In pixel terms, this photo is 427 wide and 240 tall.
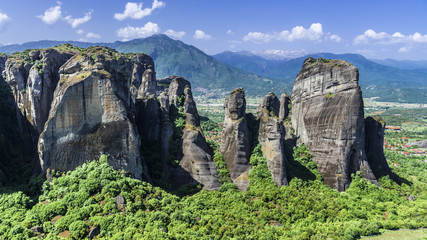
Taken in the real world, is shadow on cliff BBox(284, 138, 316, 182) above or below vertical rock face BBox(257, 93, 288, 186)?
below

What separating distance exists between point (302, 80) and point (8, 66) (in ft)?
163

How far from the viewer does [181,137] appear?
42.0 metres

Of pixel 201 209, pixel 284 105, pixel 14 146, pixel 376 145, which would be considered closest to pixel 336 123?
pixel 376 145

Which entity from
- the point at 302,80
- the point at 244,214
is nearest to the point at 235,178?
the point at 244,214

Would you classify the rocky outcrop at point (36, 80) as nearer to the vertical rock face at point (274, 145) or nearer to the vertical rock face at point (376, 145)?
the vertical rock face at point (274, 145)

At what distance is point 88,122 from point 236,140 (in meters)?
20.9

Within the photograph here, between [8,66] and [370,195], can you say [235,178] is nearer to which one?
[370,195]

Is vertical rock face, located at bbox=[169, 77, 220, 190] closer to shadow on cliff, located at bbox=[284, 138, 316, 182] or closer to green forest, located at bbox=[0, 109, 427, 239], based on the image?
green forest, located at bbox=[0, 109, 427, 239]

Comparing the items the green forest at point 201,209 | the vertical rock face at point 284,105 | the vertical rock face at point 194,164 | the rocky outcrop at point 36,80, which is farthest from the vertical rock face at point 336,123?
the rocky outcrop at point 36,80

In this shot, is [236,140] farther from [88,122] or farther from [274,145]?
[88,122]

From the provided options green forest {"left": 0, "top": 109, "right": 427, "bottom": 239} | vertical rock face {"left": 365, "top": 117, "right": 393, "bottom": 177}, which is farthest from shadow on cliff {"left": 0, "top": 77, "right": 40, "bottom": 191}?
vertical rock face {"left": 365, "top": 117, "right": 393, "bottom": 177}

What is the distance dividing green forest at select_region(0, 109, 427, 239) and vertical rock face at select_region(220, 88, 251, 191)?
5.63ft

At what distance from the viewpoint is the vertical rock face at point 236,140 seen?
1555 inches

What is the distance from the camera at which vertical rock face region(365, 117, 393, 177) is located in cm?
4188
